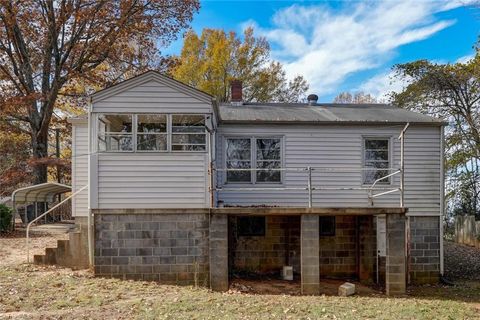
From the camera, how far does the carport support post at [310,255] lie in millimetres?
10117

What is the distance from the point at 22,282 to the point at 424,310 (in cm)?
861

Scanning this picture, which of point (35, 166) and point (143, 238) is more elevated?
point (35, 166)

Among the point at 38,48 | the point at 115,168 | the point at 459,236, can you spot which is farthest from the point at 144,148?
the point at 459,236

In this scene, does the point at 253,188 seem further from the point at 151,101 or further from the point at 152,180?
the point at 151,101

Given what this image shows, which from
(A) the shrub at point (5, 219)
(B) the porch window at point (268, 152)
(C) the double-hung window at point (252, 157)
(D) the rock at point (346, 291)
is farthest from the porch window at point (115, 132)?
(A) the shrub at point (5, 219)

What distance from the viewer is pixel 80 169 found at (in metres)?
12.1

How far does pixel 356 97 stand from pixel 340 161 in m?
26.5

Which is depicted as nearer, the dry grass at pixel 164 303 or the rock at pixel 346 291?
the dry grass at pixel 164 303

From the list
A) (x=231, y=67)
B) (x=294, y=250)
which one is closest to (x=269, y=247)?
(x=294, y=250)

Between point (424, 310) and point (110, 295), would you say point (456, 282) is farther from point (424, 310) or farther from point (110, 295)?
point (110, 295)

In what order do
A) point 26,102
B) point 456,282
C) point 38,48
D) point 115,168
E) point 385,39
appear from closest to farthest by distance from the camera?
point 115,168, point 456,282, point 385,39, point 26,102, point 38,48

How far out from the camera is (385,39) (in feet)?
49.9

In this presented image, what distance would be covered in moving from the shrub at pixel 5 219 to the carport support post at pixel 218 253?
1095 centimetres

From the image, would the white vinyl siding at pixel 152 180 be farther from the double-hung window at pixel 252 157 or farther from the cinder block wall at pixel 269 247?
the cinder block wall at pixel 269 247
